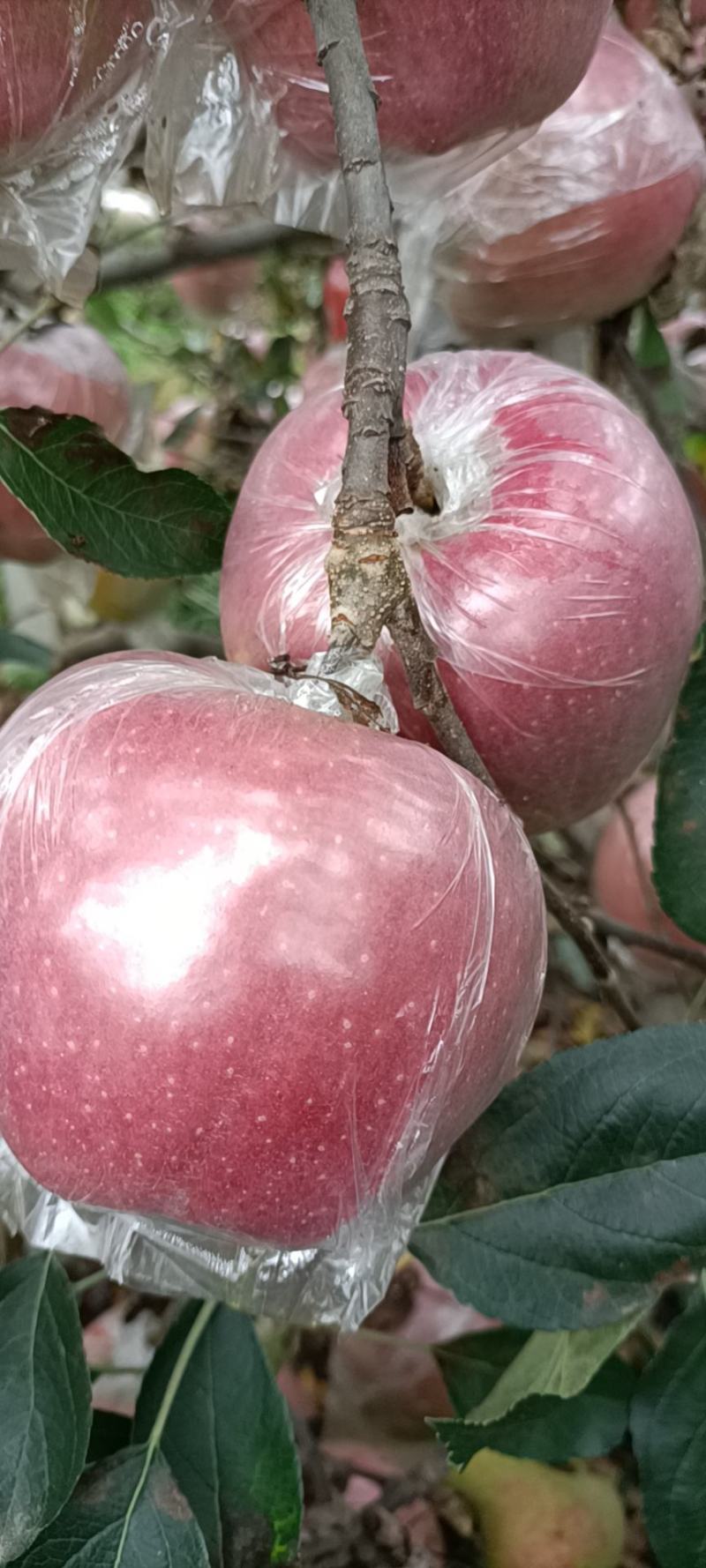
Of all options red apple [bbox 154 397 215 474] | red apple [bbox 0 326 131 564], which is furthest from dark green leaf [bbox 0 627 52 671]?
red apple [bbox 154 397 215 474]

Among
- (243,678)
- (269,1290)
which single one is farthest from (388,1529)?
(243,678)

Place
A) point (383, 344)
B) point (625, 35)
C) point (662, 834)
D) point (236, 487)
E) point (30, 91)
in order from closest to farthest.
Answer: point (383, 344) → point (30, 91) → point (662, 834) → point (625, 35) → point (236, 487)

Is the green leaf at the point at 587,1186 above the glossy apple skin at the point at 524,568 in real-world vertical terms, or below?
below

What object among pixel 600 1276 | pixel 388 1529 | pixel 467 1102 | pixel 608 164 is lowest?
pixel 388 1529

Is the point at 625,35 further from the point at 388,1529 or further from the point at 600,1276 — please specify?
the point at 388,1529

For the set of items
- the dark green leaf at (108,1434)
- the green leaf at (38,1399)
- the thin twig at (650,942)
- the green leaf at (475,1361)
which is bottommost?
the green leaf at (475,1361)

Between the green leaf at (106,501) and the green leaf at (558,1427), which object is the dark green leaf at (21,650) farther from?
the green leaf at (558,1427)

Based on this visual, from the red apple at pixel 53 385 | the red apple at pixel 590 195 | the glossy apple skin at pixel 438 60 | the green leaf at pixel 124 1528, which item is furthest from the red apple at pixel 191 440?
the green leaf at pixel 124 1528

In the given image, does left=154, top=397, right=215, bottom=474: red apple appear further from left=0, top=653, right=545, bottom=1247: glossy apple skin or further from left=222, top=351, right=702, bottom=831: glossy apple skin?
left=0, top=653, right=545, bottom=1247: glossy apple skin
